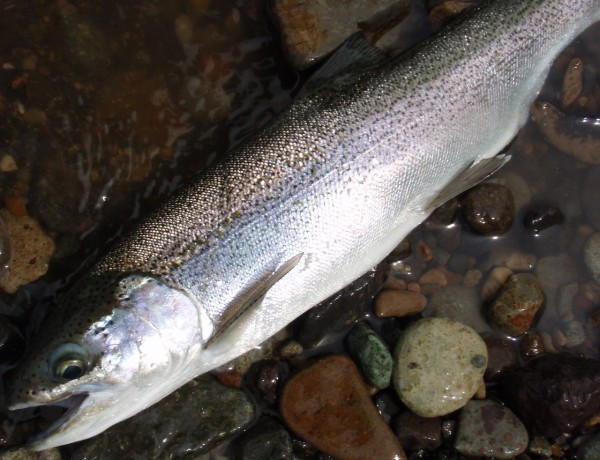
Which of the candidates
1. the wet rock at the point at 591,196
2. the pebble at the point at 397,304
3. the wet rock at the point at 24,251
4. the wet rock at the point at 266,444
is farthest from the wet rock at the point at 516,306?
the wet rock at the point at 24,251

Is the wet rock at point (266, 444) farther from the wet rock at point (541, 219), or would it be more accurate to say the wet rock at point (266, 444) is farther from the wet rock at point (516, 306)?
the wet rock at point (541, 219)

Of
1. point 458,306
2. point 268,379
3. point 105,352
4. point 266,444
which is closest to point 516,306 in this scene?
point 458,306

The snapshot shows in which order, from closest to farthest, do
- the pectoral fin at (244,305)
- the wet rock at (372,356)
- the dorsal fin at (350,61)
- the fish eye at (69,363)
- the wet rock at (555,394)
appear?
1. the fish eye at (69,363)
2. the pectoral fin at (244,305)
3. the dorsal fin at (350,61)
4. the wet rock at (555,394)
5. the wet rock at (372,356)

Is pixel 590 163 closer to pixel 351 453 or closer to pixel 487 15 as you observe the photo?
pixel 487 15

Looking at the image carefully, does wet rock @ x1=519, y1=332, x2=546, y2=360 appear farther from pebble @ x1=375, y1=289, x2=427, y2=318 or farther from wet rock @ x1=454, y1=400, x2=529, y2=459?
pebble @ x1=375, y1=289, x2=427, y2=318

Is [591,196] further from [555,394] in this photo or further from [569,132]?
[555,394]

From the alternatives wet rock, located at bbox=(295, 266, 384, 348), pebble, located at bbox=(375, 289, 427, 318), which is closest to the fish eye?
wet rock, located at bbox=(295, 266, 384, 348)
